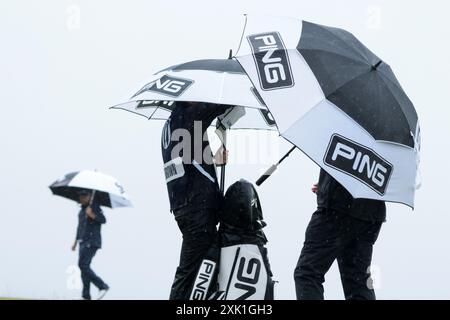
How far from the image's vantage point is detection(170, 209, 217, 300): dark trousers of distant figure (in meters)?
5.93

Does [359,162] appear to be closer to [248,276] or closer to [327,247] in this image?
[327,247]

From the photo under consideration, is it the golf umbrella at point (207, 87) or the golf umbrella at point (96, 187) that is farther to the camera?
the golf umbrella at point (96, 187)

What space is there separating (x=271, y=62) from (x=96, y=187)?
6.80m

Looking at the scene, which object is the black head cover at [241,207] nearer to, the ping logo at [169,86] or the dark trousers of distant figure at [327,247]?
the dark trousers of distant figure at [327,247]

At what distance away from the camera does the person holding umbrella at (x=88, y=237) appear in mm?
11961

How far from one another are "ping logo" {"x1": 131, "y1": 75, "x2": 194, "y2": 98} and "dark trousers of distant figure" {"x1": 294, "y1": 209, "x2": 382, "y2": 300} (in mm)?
1185

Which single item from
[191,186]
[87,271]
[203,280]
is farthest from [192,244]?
[87,271]

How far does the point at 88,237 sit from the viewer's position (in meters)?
12.0

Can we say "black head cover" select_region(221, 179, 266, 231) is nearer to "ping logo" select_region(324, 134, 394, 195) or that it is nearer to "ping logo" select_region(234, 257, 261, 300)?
"ping logo" select_region(234, 257, 261, 300)

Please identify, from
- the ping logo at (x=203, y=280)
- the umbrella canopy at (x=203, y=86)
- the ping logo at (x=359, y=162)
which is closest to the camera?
the ping logo at (x=359, y=162)

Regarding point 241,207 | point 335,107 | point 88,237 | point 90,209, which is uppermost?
point 335,107

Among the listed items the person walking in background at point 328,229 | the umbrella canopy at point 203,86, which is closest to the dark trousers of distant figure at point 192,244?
the person walking in background at point 328,229

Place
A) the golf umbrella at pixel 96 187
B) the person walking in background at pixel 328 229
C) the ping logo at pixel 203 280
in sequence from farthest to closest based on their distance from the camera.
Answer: the golf umbrella at pixel 96 187 < the ping logo at pixel 203 280 < the person walking in background at pixel 328 229
